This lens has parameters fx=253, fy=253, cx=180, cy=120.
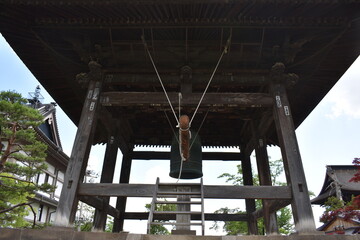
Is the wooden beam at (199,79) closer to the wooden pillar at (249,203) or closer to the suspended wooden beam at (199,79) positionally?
the suspended wooden beam at (199,79)

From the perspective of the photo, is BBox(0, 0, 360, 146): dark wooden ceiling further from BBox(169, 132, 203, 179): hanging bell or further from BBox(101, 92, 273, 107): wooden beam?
BBox(169, 132, 203, 179): hanging bell

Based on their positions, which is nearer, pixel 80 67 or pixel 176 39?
pixel 176 39

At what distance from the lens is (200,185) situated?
177 inches

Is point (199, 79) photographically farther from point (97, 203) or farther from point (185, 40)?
point (97, 203)

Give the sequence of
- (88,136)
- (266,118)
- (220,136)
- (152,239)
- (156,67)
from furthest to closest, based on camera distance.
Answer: (220,136) < (266,118) < (156,67) < (88,136) < (152,239)

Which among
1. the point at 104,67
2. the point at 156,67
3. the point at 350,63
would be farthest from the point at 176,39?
the point at 350,63

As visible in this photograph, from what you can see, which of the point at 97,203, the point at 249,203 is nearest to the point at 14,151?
the point at 97,203

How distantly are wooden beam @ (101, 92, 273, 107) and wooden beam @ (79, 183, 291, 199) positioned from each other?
5.65 ft

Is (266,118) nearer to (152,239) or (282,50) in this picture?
(282,50)

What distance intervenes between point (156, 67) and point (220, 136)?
391cm

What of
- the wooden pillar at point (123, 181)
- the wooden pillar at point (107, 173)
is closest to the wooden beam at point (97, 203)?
the wooden pillar at point (107, 173)

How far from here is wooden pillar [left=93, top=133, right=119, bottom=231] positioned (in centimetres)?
604

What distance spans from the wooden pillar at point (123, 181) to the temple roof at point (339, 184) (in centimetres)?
1453

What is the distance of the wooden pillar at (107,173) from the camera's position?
19.8 feet
